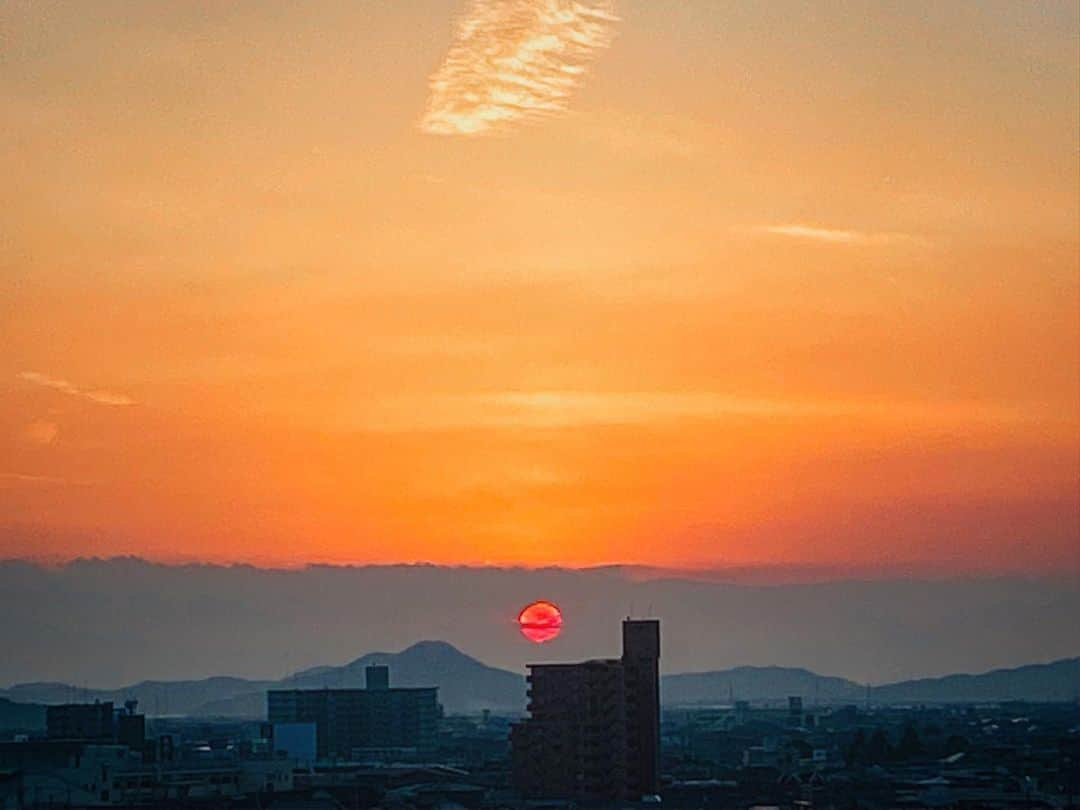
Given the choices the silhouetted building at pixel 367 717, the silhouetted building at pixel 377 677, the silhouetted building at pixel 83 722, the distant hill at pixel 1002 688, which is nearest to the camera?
the silhouetted building at pixel 83 722

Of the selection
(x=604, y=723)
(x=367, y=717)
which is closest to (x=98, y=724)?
(x=367, y=717)

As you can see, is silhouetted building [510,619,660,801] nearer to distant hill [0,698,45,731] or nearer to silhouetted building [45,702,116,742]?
silhouetted building [45,702,116,742]

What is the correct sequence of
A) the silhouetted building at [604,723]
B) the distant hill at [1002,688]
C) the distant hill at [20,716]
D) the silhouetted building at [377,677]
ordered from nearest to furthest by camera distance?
the silhouetted building at [604,723], the distant hill at [20,716], the silhouetted building at [377,677], the distant hill at [1002,688]

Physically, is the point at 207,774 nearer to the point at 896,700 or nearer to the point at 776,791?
the point at 776,791

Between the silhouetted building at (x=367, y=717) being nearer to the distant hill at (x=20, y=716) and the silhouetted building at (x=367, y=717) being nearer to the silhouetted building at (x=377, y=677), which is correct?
the silhouetted building at (x=377, y=677)

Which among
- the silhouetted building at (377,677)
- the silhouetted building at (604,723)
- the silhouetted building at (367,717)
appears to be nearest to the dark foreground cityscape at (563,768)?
the silhouetted building at (604,723)

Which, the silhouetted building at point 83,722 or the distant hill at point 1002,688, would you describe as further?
the distant hill at point 1002,688

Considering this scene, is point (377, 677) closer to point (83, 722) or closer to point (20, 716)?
point (20, 716)

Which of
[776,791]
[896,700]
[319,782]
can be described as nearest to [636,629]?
[776,791]
